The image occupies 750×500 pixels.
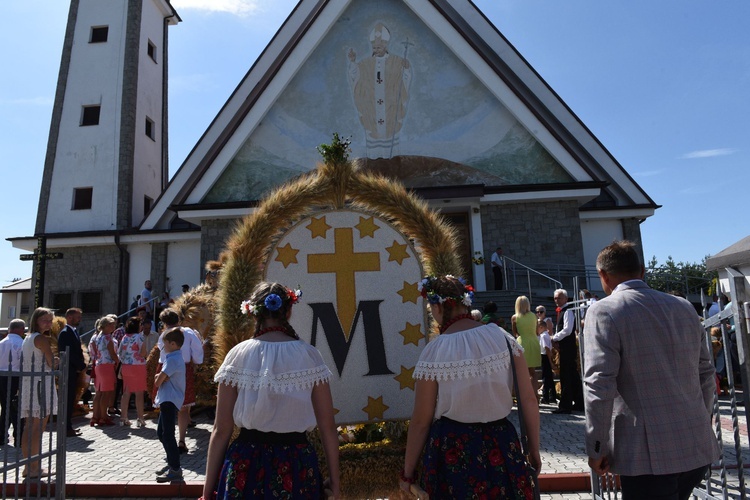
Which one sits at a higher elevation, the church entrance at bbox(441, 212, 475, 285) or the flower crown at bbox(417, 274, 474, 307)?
the church entrance at bbox(441, 212, 475, 285)

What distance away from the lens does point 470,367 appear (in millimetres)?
2586

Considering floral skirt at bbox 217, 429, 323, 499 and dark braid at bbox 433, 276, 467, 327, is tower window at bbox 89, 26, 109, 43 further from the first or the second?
floral skirt at bbox 217, 429, 323, 499

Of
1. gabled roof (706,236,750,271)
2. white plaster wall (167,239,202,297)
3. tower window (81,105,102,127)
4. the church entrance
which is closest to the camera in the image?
gabled roof (706,236,750,271)

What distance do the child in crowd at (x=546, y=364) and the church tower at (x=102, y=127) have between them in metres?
14.3

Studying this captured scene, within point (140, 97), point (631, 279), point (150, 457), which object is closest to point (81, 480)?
point (150, 457)

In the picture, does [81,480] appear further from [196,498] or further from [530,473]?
[530,473]

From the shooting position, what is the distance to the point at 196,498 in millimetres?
5062

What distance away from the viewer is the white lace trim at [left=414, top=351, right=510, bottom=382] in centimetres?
258

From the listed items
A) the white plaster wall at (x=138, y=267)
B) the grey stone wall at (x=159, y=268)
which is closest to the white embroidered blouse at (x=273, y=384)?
the grey stone wall at (x=159, y=268)

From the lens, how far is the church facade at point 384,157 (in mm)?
15227

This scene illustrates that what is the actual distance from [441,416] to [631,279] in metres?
1.21

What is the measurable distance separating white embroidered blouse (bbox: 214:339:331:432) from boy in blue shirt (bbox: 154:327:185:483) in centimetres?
317

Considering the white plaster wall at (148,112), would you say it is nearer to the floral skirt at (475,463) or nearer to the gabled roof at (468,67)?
the gabled roof at (468,67)

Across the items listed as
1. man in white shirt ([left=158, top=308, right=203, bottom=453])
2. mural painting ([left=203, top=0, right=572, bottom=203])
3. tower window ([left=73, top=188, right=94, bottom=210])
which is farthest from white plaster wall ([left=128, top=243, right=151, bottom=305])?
man in white shirt ([left=158, top=308, right=203, bottom=453])
